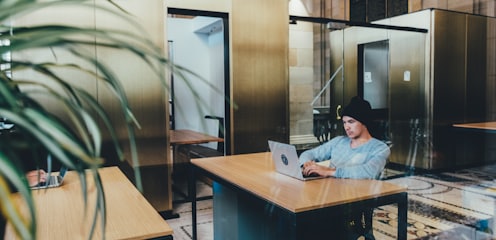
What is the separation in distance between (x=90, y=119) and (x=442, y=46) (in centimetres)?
627

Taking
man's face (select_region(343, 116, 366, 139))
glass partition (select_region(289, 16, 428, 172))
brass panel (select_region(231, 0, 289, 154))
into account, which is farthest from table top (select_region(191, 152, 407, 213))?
glass partition (select_region(289, 16, 428, 172))

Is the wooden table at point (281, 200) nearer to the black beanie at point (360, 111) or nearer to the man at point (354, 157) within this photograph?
the man at point (354, 157)

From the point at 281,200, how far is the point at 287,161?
1.64ft

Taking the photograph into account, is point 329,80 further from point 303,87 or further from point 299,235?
point 299,235

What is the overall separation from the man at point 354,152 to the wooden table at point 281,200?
0.28 ft

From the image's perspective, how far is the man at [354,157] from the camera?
2248 mm

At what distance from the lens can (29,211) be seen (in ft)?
1.39

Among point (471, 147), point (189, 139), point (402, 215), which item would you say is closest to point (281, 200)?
point (402, 215)

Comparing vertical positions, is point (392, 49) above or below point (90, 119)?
above

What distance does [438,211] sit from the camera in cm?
405

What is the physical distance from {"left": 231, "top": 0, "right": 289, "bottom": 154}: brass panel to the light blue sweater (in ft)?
5.00

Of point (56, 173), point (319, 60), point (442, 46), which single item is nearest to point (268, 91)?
point (56, 173)

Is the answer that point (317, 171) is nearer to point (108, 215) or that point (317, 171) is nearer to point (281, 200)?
point (281, 200)

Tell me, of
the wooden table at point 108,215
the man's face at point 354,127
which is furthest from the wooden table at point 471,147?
the wooden table at point 108,215
